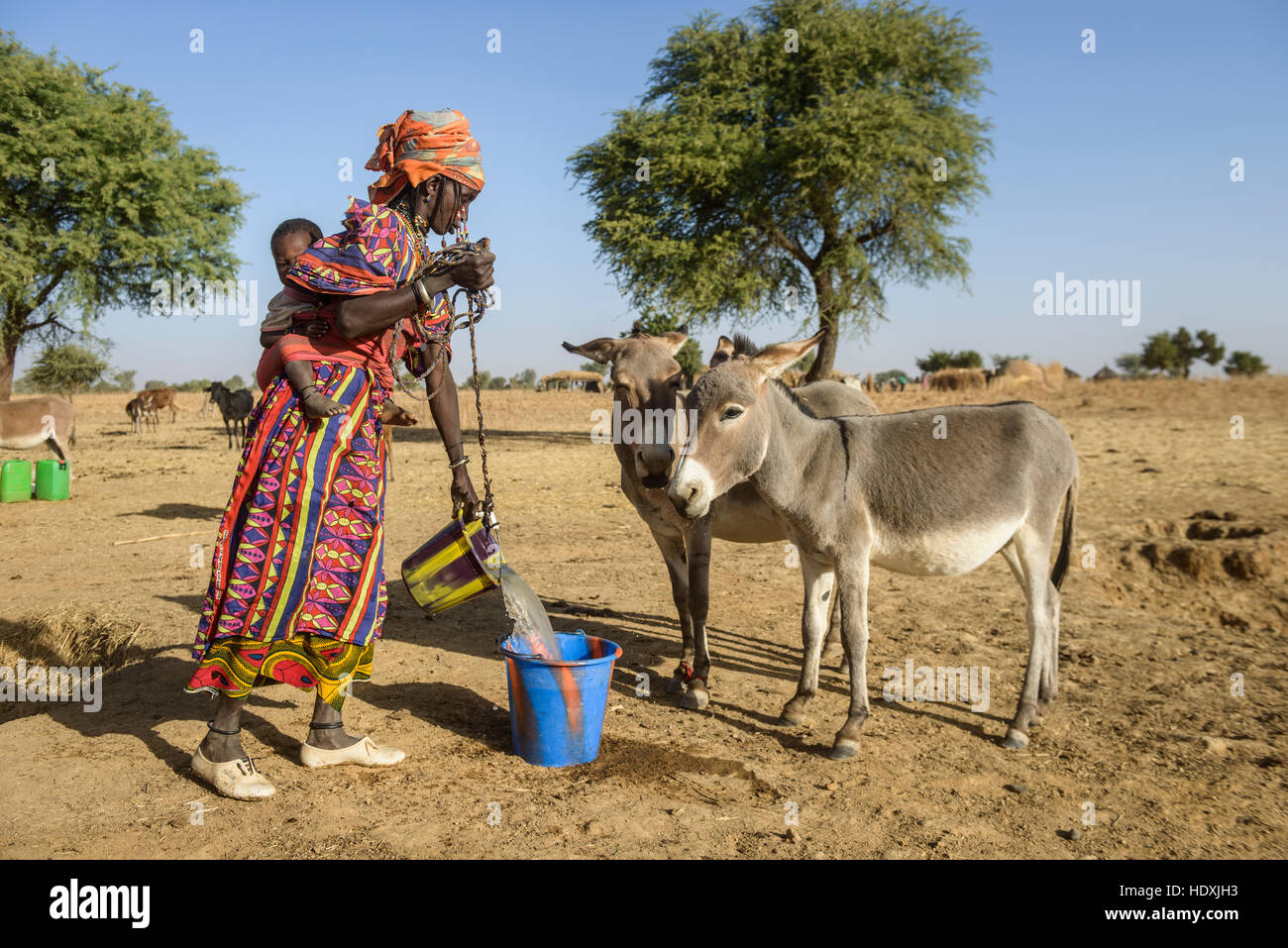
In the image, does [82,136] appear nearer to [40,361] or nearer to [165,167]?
[165,167]

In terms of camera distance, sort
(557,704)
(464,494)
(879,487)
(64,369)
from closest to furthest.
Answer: (557,704) → (464,494) → (879,487) → (64,369)

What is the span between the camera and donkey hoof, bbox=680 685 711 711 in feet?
16.5

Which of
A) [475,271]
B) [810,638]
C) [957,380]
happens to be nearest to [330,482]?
[475,271]

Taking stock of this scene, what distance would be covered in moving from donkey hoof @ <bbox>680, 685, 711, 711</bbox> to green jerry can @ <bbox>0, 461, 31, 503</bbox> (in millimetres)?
12027

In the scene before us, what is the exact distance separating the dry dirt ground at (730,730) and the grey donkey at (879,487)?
47cm

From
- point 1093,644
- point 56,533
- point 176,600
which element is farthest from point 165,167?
point 1093,644

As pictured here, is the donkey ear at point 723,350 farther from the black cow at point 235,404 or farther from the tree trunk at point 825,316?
the black cow at point 235,404

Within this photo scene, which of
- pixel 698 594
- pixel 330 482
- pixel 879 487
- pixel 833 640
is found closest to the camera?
pixel 330 482

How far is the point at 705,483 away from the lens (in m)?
4.17

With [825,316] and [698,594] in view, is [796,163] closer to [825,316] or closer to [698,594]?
[825,316]

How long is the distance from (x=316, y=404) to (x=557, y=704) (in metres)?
1.74

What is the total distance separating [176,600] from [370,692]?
10.2 ft

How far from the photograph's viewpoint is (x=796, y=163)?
792 inches

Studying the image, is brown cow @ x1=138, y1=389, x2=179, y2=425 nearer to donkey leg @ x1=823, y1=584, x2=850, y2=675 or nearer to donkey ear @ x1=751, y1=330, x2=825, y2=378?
donkey leg @ x1=823, y1=584, x2=850, y2=675
